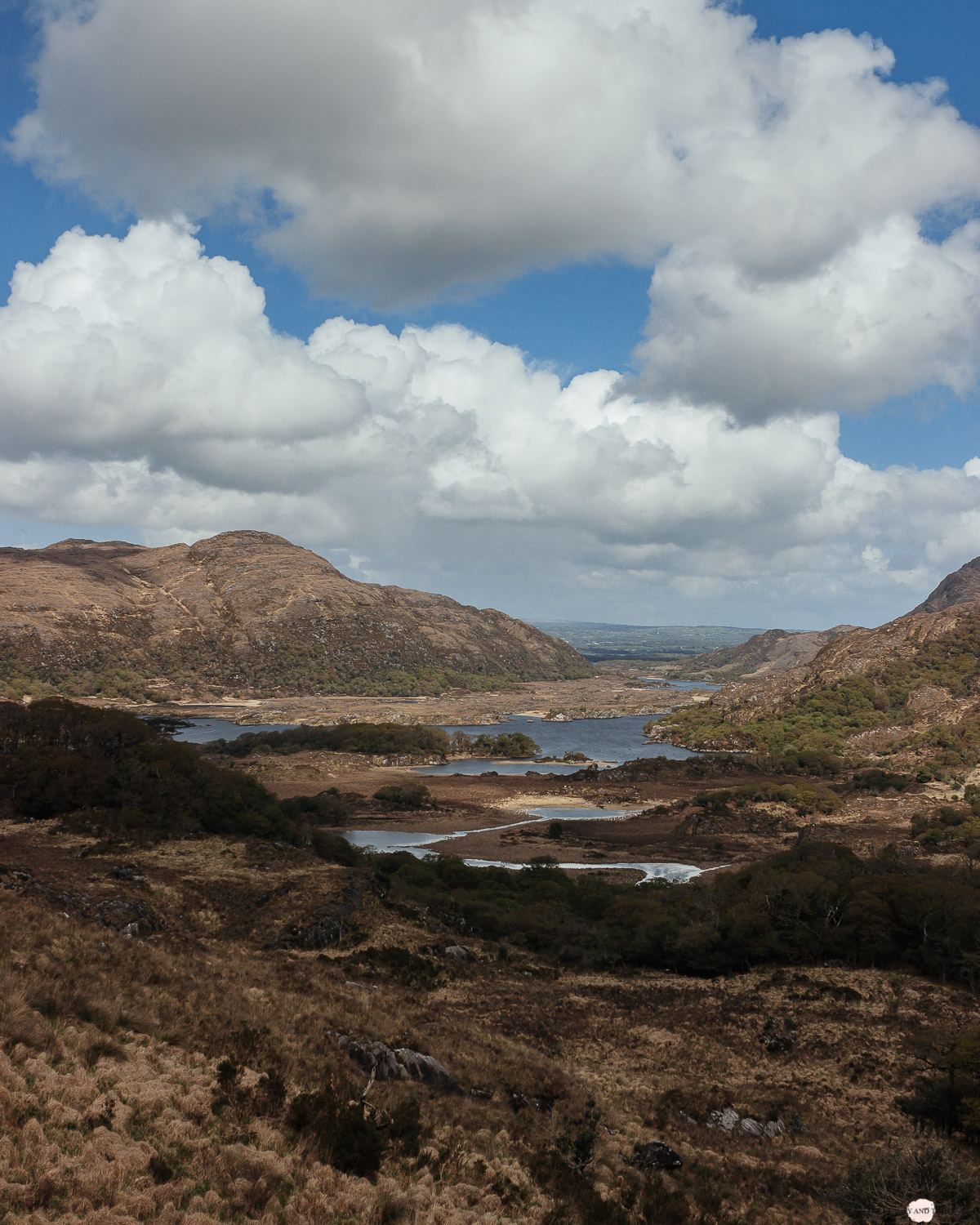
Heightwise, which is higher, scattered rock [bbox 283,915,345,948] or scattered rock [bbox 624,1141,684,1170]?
scattered rock [bbox 624,1141,684,1170]

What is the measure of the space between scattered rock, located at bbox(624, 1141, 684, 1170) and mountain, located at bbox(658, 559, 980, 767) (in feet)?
445

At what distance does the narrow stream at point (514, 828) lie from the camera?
7319 cm

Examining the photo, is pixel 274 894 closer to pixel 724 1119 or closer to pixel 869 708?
pixel 724 1119

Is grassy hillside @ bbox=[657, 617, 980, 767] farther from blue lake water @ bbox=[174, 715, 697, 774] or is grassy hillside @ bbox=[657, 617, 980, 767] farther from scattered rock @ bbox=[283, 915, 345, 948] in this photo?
scattered rock @ bbox=[283, 915, 345, 948]

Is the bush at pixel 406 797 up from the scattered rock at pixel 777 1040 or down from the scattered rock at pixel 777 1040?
down

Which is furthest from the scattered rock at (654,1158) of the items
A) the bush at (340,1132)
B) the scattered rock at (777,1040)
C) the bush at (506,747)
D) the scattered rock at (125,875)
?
the bush at (506,747)

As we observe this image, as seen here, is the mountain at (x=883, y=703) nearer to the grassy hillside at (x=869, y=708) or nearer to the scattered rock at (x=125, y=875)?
the grassy hillside at (x=869, y=708)

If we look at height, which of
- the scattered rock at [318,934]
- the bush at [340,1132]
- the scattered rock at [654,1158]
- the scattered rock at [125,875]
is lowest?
the scattered rock at [318,934]

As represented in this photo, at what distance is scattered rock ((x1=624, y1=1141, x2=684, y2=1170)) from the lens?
16.5m

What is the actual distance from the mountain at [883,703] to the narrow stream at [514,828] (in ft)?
229

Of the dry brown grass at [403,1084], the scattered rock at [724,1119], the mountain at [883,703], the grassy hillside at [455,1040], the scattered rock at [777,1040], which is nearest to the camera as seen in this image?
the dry brown grass at [403,1084]

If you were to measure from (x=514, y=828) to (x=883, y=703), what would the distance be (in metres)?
121

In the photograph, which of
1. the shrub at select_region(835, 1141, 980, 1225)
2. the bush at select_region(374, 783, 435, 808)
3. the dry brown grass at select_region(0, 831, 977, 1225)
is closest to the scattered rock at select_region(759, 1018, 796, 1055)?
the dry brown grass at select_region(0, 831, 977, 1225)

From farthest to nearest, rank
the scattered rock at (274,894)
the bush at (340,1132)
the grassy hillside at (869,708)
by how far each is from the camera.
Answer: the grassy hillside at (869,708), the scattered rock at (274,894), the bush at (340,1132)
